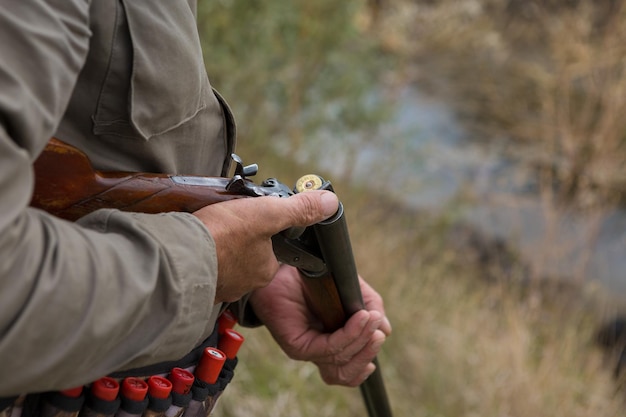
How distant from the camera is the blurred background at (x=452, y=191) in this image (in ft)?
15.8

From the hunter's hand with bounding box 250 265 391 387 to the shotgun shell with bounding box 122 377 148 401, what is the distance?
597 mm

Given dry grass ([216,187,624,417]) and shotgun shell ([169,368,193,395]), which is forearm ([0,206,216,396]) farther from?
dry grass ([216,187,624,417])

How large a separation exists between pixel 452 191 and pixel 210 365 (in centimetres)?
731

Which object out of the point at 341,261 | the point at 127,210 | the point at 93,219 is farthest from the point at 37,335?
the point at 341,261

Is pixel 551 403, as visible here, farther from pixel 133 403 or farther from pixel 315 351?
pixel 133 403

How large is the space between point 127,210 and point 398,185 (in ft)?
20.6

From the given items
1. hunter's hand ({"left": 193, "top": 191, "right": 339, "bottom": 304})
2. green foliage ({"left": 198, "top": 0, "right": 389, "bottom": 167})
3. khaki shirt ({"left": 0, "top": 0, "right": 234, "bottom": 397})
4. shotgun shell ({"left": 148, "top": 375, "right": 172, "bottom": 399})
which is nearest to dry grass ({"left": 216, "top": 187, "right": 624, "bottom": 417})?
green foliage ({"left": 198, "top": 0, "right": 389, "bottom": 167})

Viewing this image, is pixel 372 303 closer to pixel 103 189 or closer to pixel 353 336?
pixel 353 336

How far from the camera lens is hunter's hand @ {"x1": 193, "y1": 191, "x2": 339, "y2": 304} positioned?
4.92 feet

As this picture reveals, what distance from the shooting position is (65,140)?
1461mm

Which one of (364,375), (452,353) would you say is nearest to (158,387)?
(364,375)

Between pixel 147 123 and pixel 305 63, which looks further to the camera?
pixel 305 63

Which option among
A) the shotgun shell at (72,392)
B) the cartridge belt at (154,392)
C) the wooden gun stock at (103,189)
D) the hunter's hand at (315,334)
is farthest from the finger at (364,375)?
the shotgun shell at (72,392)

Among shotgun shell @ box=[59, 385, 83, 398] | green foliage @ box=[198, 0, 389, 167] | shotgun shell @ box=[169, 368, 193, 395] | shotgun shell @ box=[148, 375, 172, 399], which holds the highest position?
shotgun shell @ box=[59, 385, 83, 398]
